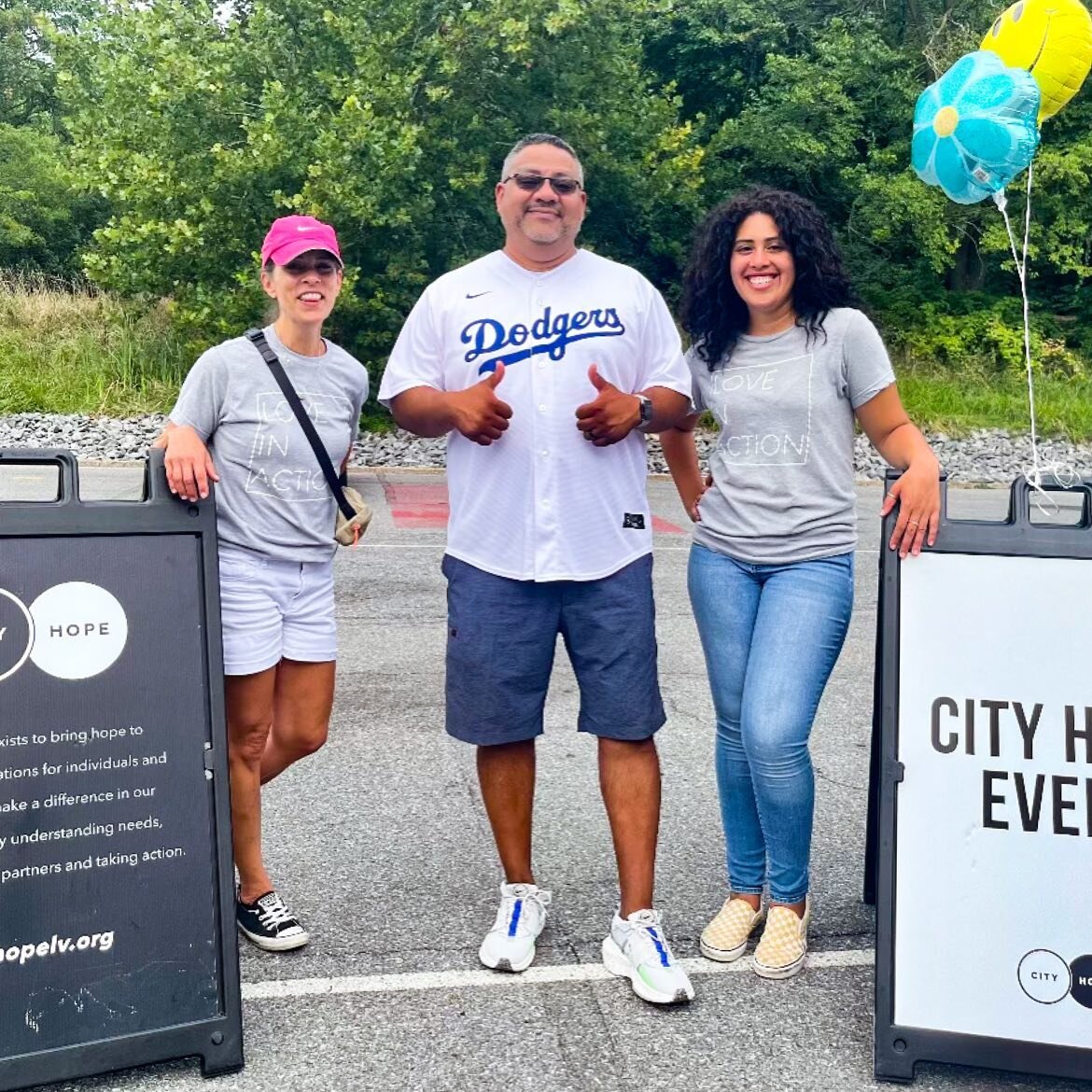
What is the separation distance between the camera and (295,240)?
10.0 ft

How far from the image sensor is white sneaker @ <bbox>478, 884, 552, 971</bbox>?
121 inches

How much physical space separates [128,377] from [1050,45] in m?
15.4

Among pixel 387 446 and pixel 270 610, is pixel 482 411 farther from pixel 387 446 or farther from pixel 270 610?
pixel 387 446

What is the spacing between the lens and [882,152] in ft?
77.2

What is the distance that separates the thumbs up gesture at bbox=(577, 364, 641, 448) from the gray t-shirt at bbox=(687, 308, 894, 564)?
316 millimetres

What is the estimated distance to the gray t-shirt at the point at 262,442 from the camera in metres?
2.94

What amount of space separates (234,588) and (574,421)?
959 millimetres

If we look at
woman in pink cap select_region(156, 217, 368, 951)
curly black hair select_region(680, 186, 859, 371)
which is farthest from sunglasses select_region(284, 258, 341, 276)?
curly black hair select_region(680, 186, 859, 371)

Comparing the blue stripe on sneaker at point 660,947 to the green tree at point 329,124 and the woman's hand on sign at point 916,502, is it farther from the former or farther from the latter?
the green tree at point 329,124

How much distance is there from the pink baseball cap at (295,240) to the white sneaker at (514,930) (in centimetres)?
178

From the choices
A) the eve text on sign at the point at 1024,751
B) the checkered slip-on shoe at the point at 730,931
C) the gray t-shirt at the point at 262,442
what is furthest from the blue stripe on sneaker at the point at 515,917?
the eve text on sign at the point at 1024,751

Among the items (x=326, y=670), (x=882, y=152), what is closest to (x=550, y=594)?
(x=326, y=670)

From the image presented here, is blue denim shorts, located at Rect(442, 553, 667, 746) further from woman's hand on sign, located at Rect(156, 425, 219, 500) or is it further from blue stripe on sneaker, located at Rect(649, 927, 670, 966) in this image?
woman's hand on sign, located at Rect(156, 425, 219, 500)

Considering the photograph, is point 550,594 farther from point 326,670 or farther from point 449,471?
point 326,670
